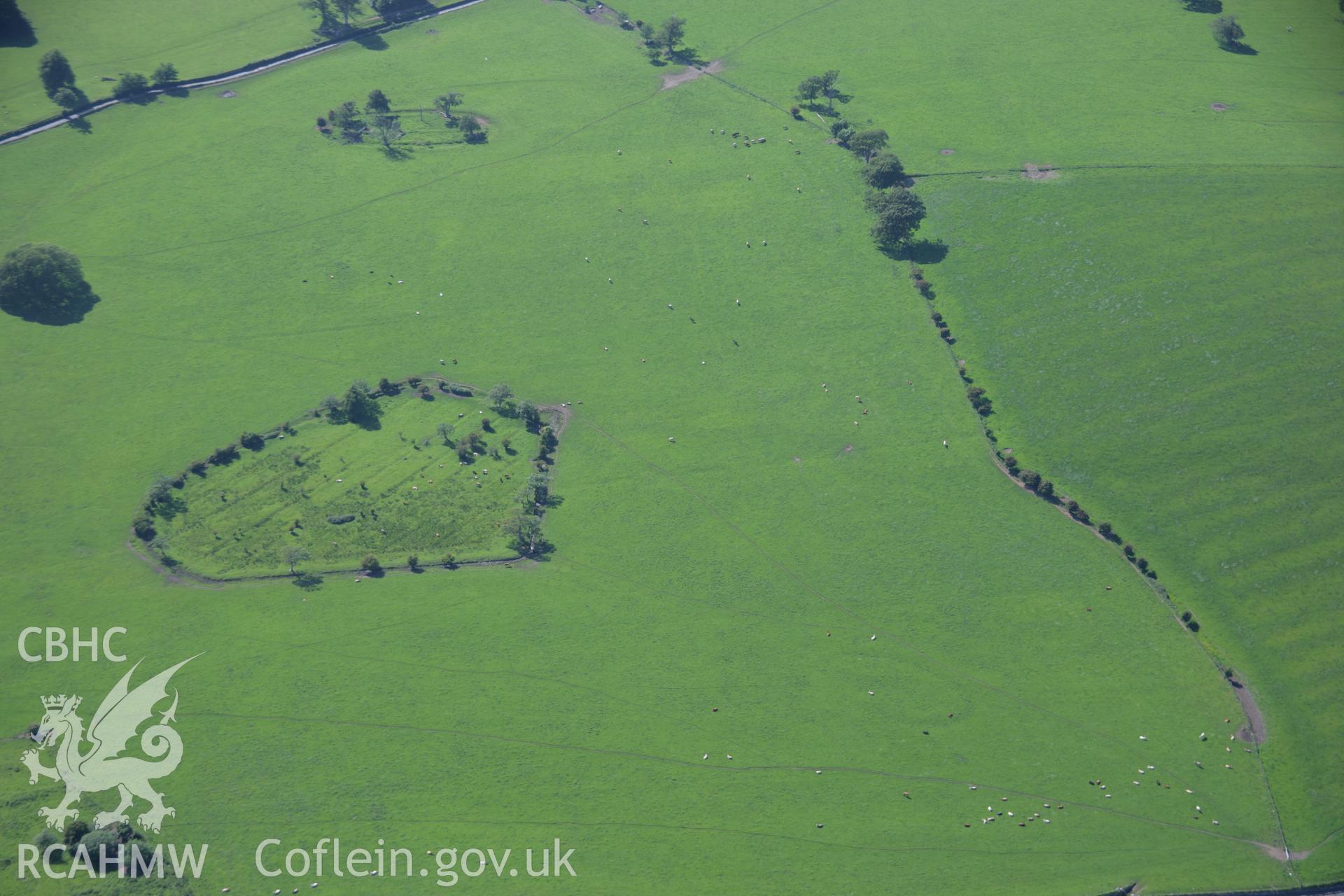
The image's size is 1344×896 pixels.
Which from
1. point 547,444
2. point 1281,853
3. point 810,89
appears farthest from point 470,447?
point 1281,853

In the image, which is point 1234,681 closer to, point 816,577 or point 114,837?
point 816,577

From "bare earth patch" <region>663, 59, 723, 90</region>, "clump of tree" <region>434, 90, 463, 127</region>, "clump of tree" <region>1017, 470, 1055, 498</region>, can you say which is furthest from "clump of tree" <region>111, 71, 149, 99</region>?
"clump of tree" <region>1017, 470, 1055, 498</region>

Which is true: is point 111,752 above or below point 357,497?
below

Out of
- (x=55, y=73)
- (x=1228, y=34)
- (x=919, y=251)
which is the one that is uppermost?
(x=55, y=73)

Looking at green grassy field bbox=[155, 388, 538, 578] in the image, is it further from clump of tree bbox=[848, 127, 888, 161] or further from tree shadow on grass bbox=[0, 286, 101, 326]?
clump of tree bbox=[848, 127, 888, 161]

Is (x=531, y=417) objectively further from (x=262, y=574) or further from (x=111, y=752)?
(x=111, y=752)

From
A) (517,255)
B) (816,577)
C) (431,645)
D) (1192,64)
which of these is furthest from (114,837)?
(1192,64)

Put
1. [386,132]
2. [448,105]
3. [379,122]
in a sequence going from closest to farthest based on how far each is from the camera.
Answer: [379,122] < [386,132] < [448,105]
